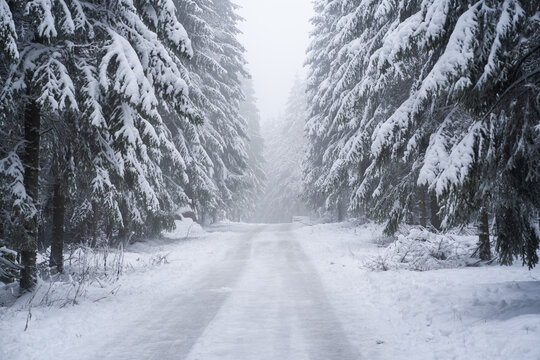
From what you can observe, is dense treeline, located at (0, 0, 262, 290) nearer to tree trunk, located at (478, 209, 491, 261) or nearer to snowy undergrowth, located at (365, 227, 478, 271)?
snowy undergrowth, located at (365, 227, 478, 271)

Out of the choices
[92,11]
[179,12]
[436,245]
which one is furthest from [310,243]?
[92,11]

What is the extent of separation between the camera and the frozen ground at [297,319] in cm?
516

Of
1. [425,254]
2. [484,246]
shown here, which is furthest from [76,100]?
[484,246]

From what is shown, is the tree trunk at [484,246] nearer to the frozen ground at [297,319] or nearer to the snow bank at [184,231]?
the frozen ground at [297,319]

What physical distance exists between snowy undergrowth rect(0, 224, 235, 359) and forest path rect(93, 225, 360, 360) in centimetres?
39

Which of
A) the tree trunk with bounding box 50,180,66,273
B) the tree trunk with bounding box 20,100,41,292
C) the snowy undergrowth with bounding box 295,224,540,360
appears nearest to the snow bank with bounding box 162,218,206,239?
the tree trunk with bounding box 50,180,66,273

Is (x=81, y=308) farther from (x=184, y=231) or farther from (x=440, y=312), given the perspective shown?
(x=184, y=231)

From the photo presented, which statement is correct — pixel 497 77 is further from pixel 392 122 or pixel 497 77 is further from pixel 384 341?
pixel 384 341

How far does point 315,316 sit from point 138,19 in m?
6.70

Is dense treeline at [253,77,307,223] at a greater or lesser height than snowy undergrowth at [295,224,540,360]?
greater

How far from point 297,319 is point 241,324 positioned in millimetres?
963

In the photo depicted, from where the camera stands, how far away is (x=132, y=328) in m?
6.35

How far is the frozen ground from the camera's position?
16.9 ft

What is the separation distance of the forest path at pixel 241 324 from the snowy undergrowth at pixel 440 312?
45 cm
